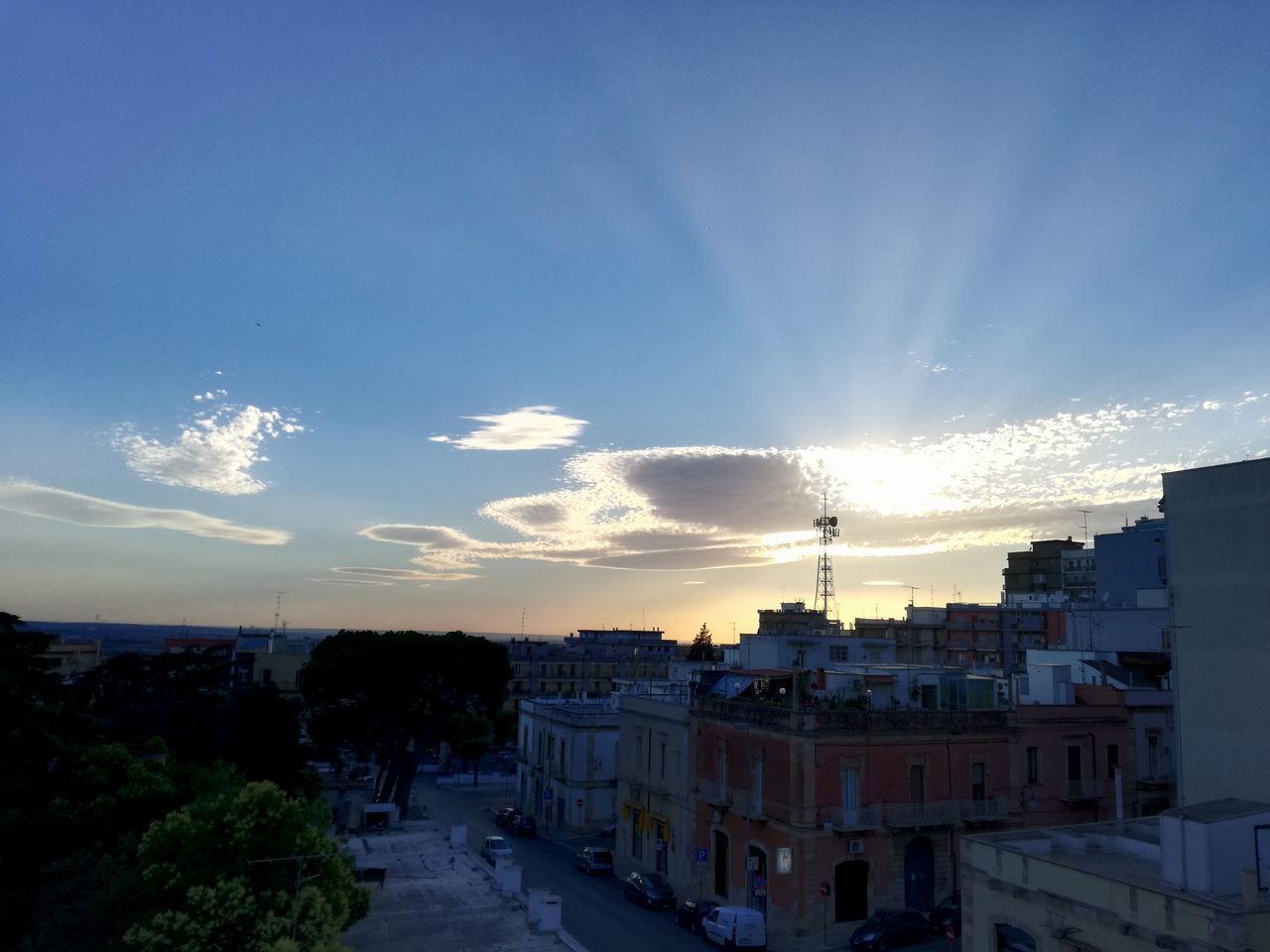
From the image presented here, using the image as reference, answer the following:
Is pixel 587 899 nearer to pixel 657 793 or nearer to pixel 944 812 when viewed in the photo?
pixel 657 793

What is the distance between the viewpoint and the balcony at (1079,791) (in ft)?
137

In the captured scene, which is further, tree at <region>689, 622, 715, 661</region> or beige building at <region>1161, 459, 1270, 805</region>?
tree at <region>689, 622, 715, 661</region>

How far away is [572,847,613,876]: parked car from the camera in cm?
4812

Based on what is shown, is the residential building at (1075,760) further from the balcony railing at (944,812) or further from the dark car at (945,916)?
the dark car at (945,916)

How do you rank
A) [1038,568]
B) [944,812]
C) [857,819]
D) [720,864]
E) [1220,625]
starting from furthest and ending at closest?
[1038,568] < [720,864] < [944,812] < [857,819] < [1220,625]

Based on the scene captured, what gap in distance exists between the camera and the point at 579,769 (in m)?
60.6

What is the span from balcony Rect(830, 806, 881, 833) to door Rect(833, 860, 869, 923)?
5.40 feet

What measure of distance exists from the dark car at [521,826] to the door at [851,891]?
28.1 metres

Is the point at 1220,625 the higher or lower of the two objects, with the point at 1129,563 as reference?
lower

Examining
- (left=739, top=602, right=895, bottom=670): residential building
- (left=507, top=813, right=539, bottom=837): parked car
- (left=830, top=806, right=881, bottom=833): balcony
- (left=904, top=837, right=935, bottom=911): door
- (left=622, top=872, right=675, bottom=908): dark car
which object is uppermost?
(left=739, top=602, right=895, bottom=670): residential building

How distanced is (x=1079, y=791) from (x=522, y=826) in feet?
114

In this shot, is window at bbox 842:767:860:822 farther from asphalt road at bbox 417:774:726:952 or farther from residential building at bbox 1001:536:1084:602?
residential building at bbox 1001:536:1084:602

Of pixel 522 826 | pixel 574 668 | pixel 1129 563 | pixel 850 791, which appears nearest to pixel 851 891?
pixel 850 791

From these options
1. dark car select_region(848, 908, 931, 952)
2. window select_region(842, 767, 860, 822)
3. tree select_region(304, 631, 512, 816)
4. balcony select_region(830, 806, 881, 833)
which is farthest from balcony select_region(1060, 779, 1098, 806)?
tree select_region(304, 631, 512, 816)
